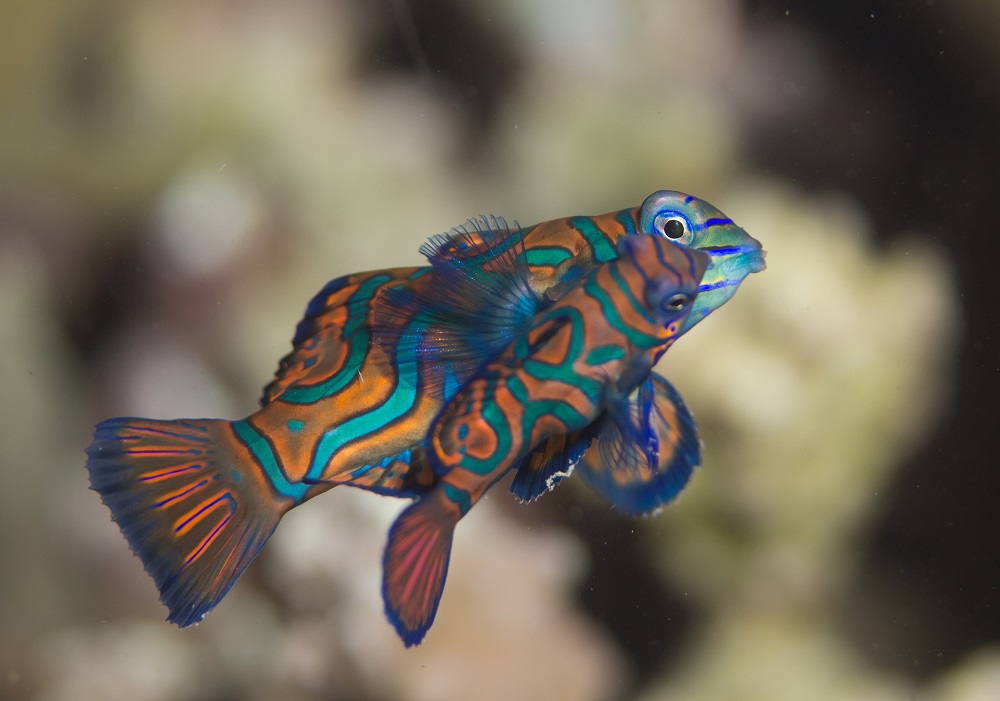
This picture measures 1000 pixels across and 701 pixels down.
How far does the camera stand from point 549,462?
5.86 ft

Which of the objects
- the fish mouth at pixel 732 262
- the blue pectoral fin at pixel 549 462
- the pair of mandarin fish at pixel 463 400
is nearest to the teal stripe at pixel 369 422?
the pair of mandarin fish at pixel 463 400

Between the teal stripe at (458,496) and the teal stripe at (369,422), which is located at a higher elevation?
the teal stripe at (369,422)

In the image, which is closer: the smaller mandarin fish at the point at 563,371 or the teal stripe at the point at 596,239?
the smaller mandarin fish at the point at 563,371

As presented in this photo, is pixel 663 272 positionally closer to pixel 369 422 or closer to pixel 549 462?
pixel 549 462

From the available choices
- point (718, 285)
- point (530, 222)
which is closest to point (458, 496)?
point (718, 285)

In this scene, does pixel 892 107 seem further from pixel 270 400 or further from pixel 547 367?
pixel 270 400

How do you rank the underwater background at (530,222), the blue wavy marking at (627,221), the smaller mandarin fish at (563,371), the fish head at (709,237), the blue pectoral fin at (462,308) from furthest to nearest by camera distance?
1. the underwater background at (530,222)
2. the blue wavy marking at (627,221)
3. the fish head at (709,237)
4. the blue pectoral fin at (462,308)
5. the smaller mandarin fish at (563,371)

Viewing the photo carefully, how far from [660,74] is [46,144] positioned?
Answer: 2612mm

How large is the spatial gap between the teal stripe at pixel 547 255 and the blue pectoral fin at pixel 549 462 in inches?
16.3

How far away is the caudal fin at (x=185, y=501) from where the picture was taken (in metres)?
1.69

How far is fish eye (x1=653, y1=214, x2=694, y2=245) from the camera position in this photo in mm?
1768

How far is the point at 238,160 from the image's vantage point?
3.23 metres

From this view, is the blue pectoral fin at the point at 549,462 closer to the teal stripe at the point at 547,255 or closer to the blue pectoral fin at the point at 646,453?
the blue pectoral fin at the point at 646,453

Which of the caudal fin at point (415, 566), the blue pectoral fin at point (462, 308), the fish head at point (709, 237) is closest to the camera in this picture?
the caudal fin at point (415, 566)
